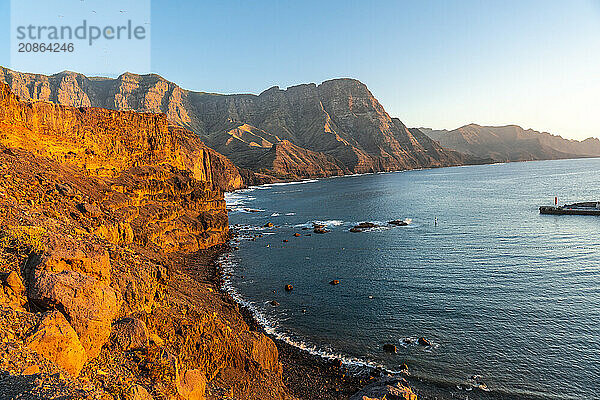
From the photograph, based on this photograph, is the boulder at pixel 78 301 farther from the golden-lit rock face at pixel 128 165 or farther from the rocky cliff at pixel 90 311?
the golden-lit rock face at pixel 128 165

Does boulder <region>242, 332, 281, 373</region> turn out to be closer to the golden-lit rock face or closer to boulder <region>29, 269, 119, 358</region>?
boulder <region>29, 269, 119, 358</region>

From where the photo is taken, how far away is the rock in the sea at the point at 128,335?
1705 cm

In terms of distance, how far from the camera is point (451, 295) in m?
46.0

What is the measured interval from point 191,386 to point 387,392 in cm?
1516

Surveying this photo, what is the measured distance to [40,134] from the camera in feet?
182

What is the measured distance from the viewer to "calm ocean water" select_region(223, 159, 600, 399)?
104 ft

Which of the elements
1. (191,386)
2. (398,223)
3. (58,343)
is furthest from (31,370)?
(398,223)

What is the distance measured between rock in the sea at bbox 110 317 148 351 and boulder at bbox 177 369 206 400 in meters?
2.72

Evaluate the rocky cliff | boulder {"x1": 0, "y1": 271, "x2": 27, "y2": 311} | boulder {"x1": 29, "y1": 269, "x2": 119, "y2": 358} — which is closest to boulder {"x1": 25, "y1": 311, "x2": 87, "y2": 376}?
the rocky cliff

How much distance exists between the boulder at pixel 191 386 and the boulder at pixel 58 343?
4741 millimetres

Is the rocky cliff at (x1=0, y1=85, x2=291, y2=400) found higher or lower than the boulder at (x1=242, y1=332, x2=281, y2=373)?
higher

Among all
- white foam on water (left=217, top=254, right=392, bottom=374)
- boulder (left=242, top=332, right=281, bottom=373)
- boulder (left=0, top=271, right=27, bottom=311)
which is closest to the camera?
boulder (left=0, top=271, right=27, bottom=311)

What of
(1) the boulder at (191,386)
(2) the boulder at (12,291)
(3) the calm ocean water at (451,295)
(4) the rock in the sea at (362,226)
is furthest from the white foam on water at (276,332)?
(4) the rock in the sea at (362,226)

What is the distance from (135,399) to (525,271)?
59422 mm
